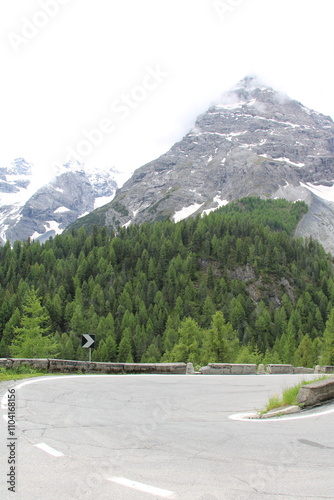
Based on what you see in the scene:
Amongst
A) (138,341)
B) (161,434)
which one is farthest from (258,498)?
(138,341)

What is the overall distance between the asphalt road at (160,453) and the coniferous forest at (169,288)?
233 feet

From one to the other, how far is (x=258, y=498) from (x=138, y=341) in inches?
3495

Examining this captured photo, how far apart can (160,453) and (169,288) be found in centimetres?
12372

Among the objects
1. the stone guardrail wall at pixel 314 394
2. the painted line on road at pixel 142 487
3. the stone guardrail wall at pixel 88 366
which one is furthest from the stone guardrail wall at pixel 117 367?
the painted line on road at pixel 142 487

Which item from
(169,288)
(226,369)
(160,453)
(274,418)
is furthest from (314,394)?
(169,288)

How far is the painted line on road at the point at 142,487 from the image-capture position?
13.5 ft

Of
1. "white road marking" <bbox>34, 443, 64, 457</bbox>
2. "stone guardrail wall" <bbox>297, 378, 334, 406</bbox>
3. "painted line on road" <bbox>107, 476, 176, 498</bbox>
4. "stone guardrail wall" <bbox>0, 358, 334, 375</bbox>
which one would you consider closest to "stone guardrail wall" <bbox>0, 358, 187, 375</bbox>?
"stone guardrail wall" <bbox>0, 358, 334, 375</bbox>

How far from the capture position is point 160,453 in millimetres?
5695

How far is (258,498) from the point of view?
408cm

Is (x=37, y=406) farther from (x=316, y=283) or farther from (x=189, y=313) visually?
(x=316, y=283)

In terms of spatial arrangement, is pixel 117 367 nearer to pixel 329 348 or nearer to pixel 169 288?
pixel 329 348

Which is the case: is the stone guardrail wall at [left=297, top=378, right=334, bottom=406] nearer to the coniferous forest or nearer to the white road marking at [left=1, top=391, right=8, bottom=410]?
the white road marking at [left=1, top=391, right=8, bottom=410]

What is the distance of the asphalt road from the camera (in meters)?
4.25

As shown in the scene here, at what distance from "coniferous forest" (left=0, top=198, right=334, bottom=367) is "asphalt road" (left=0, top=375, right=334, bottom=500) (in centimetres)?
7089
